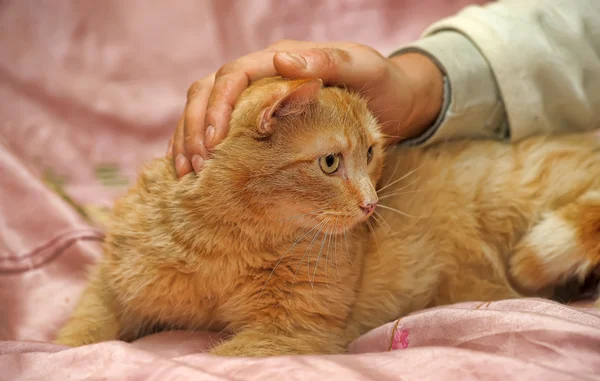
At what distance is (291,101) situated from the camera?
103cm

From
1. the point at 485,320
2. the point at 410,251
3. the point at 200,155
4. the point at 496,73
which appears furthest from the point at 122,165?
the point at 485,320

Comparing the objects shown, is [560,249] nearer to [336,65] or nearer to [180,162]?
[336,65]

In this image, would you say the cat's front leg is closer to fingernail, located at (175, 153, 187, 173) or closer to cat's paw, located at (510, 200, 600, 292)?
fingernail, located at (175, 153, 187, 173)

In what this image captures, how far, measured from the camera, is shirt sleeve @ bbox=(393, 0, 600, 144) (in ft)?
5.20

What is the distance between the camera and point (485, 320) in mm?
1010

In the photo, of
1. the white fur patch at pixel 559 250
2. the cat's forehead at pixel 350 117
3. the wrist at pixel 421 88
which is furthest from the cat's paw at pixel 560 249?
the cat's forehead at pixel 350 117

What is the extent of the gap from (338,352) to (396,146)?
0.62m

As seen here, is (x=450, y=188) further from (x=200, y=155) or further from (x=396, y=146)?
(x=200, y=155)

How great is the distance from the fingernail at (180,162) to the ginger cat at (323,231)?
0.03m

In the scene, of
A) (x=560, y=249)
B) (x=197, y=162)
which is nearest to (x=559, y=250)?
(x=560, y=249)

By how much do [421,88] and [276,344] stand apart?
765 millimetres

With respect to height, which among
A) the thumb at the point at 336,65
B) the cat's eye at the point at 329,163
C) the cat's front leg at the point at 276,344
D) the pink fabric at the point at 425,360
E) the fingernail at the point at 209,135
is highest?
the thumb at the point at 336,65

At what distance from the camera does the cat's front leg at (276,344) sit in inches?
43.5

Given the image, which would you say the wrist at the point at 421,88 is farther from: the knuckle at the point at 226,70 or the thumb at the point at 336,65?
the knuckle at the point at 226,70
